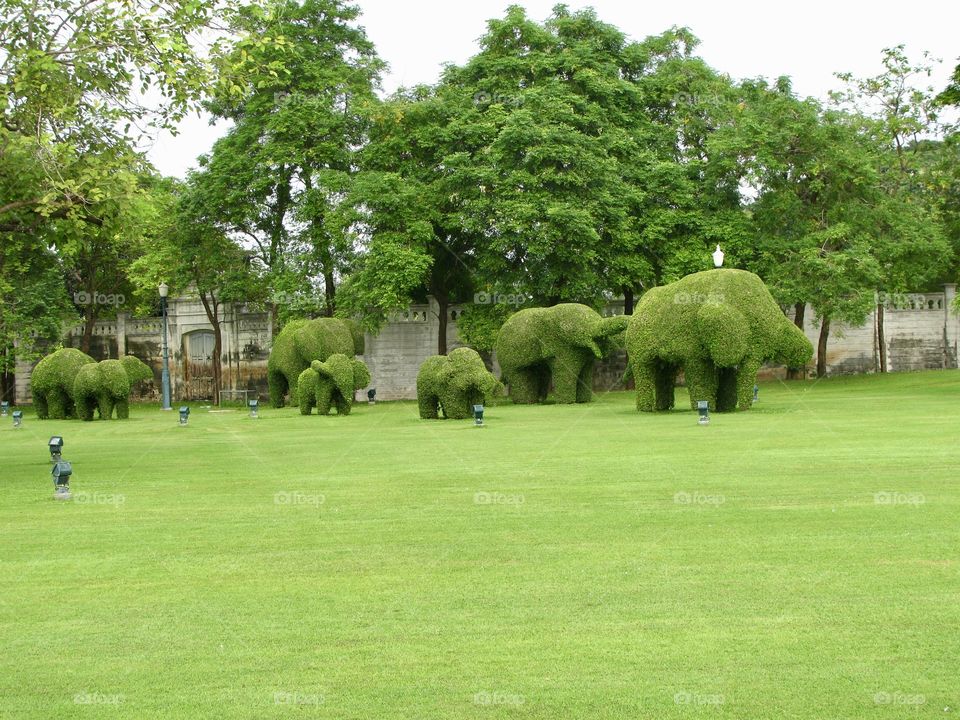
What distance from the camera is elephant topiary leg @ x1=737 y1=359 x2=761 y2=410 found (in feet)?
78.2

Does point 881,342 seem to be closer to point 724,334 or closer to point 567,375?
point 567,375

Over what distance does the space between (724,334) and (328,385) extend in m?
11.5

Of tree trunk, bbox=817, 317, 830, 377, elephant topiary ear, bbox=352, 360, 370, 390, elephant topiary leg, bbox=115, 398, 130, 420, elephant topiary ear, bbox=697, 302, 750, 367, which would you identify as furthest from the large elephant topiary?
tree trunk, bbox=817, 317, 830, 377

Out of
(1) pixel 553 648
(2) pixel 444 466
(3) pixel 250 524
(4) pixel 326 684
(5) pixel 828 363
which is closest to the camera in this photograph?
(4) pixel 326 684

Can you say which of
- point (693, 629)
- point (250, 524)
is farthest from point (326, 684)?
point (250, 524)

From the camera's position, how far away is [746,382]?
24.1 m

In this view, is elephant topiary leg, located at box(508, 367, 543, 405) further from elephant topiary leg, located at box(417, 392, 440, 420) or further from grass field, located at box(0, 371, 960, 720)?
grass field, located at box(0, 371, 960, 720)

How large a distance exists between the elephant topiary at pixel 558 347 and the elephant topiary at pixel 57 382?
41.0 feet

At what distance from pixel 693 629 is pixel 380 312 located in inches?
1256

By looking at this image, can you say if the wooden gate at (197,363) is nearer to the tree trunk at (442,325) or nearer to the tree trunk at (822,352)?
the tree trunk at (442,325)

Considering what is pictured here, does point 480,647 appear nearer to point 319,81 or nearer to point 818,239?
point 818,239

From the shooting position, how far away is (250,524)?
421 inches

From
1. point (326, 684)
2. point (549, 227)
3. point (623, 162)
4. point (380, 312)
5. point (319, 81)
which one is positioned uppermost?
point (319, 81)

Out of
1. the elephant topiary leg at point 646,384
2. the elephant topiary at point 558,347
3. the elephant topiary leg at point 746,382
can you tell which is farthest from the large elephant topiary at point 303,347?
the elephant topiary leg at point 746,382
